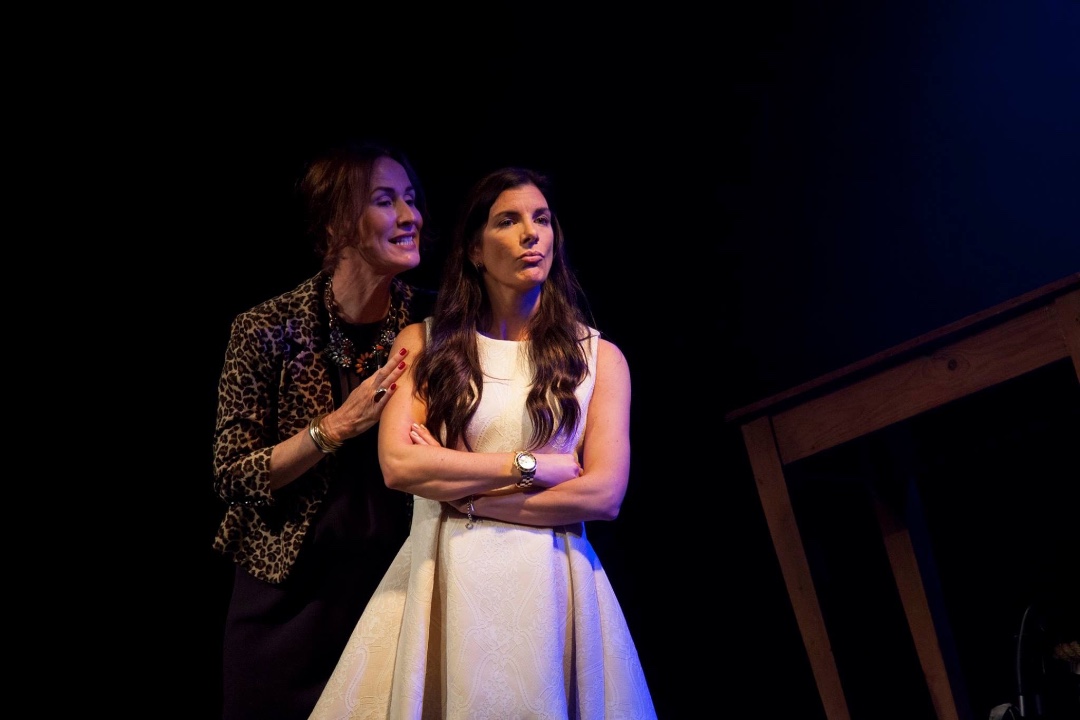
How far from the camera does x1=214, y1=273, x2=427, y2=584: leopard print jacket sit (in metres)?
2.53

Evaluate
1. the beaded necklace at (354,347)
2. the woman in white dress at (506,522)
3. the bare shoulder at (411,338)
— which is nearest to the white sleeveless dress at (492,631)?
the woman in white dress at (506,522)

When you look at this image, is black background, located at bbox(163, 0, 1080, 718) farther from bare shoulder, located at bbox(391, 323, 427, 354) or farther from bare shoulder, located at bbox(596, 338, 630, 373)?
bare shoulder, located at bbox(596, 338, 630, 373)

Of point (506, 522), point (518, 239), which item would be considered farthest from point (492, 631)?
point (518, 239)

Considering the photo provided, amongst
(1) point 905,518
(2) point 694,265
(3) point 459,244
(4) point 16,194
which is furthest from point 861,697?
(4) point 16,194

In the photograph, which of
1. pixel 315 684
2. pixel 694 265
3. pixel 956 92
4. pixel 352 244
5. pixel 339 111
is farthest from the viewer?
pixel 339 111

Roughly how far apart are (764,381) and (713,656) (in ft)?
2.85

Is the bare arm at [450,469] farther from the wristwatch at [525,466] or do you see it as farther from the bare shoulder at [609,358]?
the bare shoulder at [609,358]

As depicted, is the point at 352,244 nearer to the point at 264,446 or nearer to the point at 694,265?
the point at 264,446

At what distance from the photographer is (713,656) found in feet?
10.2

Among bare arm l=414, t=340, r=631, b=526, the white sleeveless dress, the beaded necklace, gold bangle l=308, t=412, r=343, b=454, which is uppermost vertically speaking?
the beaded necklace

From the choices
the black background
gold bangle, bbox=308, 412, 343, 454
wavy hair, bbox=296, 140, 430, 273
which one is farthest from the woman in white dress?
the black background

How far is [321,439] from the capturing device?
245cm

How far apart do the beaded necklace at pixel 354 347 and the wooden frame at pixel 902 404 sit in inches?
36.4

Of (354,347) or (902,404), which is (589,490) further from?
(354,347)
